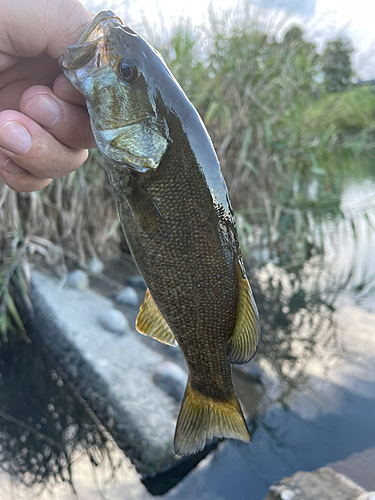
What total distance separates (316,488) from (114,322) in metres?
1.68

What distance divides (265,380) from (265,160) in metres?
2.36

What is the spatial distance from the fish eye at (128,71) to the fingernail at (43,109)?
0.39 metres

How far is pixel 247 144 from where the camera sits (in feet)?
12.0

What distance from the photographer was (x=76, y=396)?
2.43 metres

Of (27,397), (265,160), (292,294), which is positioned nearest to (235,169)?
(265,160)

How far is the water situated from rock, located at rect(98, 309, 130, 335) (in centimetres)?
47

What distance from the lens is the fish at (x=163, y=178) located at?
98 centimetres

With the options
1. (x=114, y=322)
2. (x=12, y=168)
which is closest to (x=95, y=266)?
(x=114, y=322)

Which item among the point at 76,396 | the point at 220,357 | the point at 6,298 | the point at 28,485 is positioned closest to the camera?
the point at 220,357

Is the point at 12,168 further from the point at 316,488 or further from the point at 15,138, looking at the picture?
the point at 316,488

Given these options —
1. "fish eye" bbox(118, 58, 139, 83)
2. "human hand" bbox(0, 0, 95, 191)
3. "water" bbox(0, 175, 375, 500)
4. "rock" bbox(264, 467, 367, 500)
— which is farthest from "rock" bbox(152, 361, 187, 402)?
"fish eye" bbox(118, 58, 139, 83)

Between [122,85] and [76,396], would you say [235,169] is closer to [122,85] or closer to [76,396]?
[76,396]

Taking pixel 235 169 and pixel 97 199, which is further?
pixel 235 169

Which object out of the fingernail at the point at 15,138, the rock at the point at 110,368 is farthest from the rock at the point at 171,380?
the fingernail at the point at 15,138
